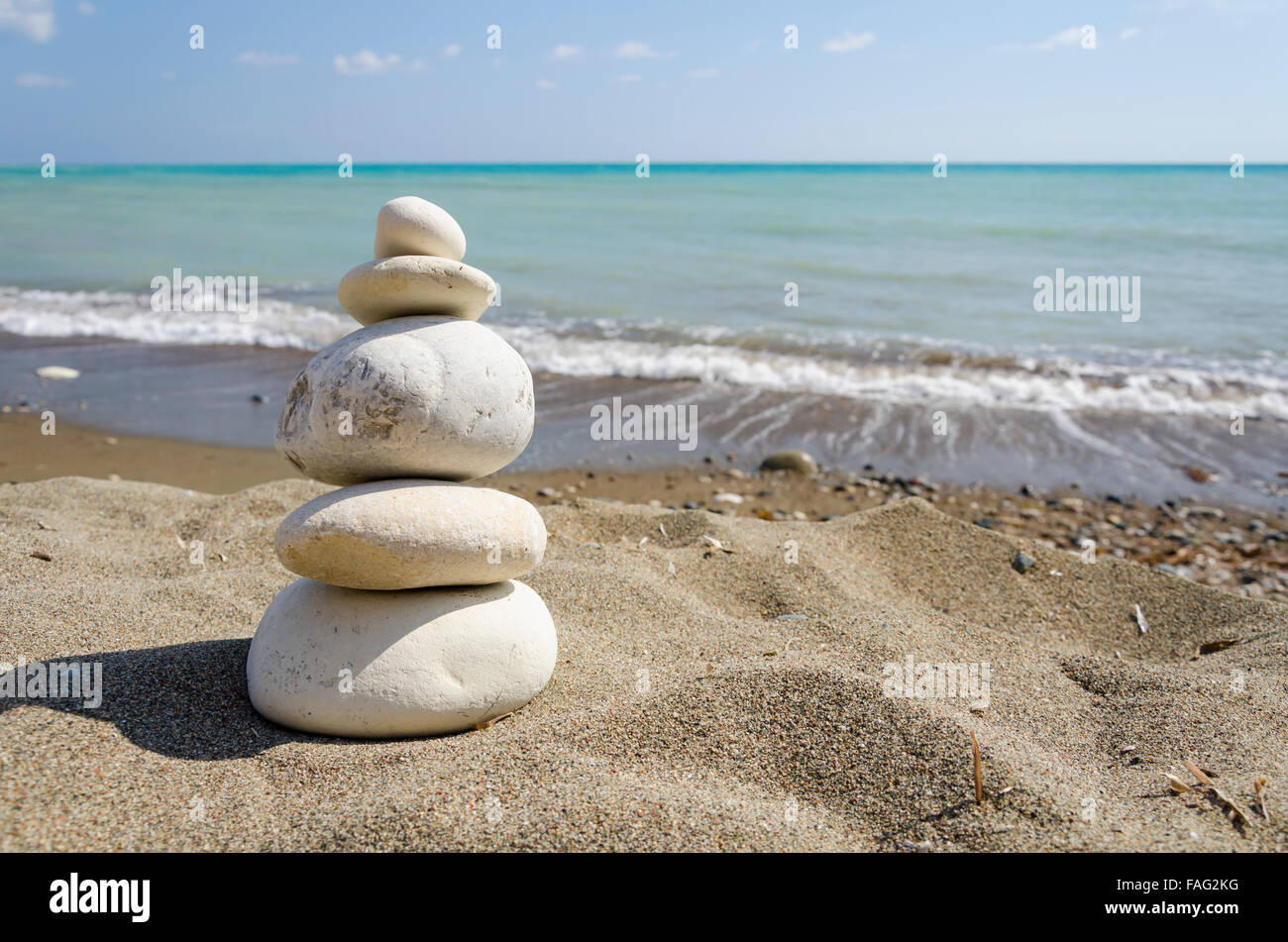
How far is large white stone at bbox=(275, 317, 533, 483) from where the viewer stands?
12.1 feet

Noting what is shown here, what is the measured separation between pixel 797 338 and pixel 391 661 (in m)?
11.3

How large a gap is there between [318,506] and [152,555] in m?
2.59

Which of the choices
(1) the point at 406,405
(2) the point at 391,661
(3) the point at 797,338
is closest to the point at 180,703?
(2) the point at 391,661

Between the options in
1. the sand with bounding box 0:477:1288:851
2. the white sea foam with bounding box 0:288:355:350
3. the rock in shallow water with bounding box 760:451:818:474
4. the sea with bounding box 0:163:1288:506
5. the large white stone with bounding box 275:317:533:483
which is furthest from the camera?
the white sea foam with bounding box 0:288:355:350

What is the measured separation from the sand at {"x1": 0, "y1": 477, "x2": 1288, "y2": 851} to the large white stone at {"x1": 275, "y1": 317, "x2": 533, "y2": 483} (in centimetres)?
113

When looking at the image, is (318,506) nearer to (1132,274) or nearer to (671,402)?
(671,402)

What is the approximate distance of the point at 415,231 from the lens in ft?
13.0


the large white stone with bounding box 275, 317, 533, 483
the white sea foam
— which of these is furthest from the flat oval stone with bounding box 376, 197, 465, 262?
the white sea foam

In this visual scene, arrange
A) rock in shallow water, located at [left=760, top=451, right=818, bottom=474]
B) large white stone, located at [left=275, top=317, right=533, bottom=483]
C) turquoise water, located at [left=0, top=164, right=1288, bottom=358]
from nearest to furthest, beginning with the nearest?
large white stone, located at [left=275, top=317, right=533, bottom=483]
rock in shallow water, located at [left=760, top=451, right=818, bottom=474]
turquoise water, located at [left=0, top=164, right=1288, bottom=358]

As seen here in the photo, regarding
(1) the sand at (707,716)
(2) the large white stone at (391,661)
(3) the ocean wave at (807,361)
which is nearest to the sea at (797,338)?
(3) the ocean wave at (807,361)

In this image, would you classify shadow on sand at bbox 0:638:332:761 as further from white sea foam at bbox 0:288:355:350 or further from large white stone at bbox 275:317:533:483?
white sea foam at bbox 0:288:355:350
